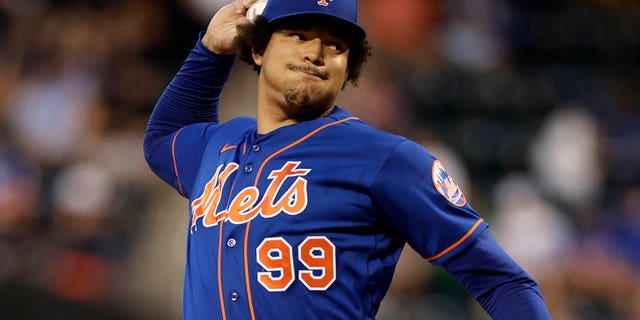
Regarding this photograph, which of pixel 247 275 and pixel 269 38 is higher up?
pixel 269 38

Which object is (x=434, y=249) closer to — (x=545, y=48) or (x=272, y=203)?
(x=272, y=203)

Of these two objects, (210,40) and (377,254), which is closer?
(377,254)

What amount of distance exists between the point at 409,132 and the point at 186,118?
3.58 meters

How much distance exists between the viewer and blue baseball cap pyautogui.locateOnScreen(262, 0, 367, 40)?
2.19 m

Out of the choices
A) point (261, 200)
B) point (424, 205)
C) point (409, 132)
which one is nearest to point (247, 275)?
point (261, 200)

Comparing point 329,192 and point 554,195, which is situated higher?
point 329,192

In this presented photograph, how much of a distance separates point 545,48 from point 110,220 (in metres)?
3.82

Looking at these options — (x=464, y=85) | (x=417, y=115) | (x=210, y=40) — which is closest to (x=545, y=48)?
(x=464, y=85)

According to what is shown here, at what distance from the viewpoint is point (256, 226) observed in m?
2.09

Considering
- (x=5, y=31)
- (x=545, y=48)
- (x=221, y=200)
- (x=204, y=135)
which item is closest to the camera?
(x=221, y=200)

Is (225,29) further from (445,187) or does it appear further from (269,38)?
(445,187)

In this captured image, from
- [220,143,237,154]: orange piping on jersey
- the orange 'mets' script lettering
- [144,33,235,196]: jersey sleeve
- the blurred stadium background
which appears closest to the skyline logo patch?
the orange 'mets' script lettering

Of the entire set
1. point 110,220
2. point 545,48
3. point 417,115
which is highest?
point 545,48

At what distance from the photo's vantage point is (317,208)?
6.77 ft
